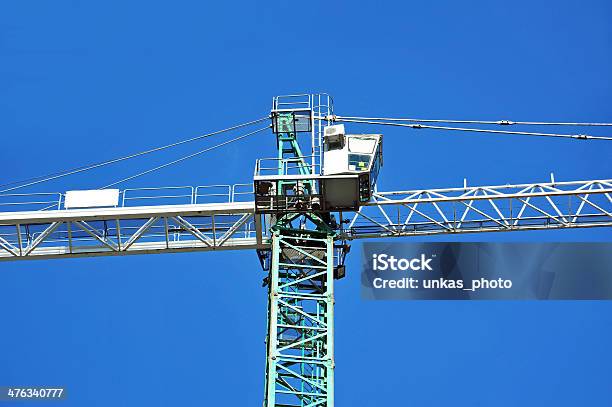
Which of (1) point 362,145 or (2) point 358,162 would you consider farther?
(1) point 362,145

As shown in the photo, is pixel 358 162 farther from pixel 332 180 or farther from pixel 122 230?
pixel 122 230

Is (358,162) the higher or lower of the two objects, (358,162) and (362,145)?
the lower

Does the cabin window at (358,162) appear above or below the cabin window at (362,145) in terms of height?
below

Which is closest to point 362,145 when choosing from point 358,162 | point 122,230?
point 358,162

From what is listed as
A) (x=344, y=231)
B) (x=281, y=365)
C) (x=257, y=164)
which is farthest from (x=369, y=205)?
(x=281, y=365)

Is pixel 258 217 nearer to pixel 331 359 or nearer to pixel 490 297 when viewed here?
pixel 331 359

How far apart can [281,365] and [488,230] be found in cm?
850

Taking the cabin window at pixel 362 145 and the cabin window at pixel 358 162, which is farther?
the cabin window at pixel 362 145

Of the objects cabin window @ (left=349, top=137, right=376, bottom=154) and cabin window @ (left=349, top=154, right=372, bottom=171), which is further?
cabin window @ (left=349, top=137, right=376, bottom=154)

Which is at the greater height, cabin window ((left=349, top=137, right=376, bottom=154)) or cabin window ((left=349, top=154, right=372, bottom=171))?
cabin window ((left=349, top=137, right=376, bottom=154))

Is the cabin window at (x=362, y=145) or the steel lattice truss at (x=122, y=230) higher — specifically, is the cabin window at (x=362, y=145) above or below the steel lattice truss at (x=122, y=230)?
above

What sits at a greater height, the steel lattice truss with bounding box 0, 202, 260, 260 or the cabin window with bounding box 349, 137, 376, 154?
the cabin window with bounding box 349, 137, 376, 154

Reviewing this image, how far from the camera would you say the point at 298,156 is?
41656 millimetres

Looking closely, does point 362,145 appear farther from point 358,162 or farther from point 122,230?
point 122,230
